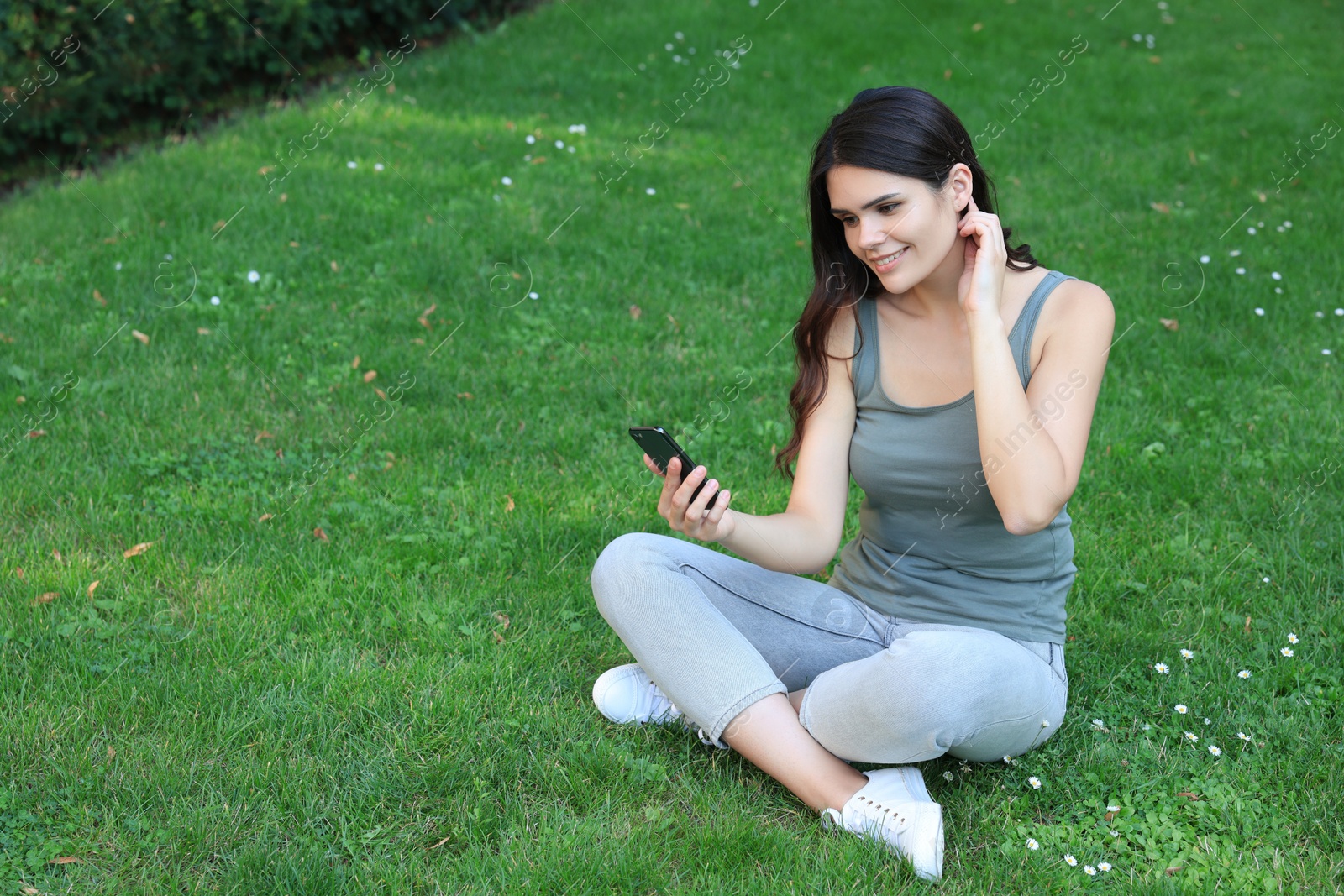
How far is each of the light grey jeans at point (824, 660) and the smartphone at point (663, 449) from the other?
222mm

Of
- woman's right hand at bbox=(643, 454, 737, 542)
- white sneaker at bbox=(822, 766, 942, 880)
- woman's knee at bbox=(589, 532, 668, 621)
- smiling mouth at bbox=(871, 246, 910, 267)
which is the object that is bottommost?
white sneaker at bbox=(822, 766, 942, 880)

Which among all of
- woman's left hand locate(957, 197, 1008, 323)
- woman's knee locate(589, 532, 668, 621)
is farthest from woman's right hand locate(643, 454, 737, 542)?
woman's left hand locate(957, 197, 1008, 323)

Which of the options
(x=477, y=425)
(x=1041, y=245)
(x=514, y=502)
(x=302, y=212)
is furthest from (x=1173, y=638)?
(x=302, y=212)

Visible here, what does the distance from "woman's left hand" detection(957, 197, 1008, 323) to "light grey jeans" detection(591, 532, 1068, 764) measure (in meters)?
0.68

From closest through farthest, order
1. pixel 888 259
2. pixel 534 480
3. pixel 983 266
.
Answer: pixel 983 266
pixel 888 259
pixel 534 480

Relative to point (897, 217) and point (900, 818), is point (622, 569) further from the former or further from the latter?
point (897, 217)

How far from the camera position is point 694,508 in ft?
8.11

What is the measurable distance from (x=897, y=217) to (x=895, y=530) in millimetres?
723

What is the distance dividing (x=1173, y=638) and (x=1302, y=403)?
1.66 meters

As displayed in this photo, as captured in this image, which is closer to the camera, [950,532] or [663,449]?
[663,449]

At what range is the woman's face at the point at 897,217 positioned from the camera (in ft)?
8.16

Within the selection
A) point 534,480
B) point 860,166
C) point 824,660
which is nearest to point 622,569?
point 824,660

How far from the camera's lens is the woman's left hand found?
244 centimetres

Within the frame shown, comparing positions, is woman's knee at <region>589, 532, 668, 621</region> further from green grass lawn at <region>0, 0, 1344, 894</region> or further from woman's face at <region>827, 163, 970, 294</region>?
woman's face at <region>827, 163, 970, 294</region>
